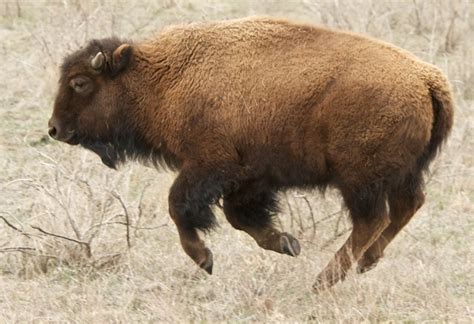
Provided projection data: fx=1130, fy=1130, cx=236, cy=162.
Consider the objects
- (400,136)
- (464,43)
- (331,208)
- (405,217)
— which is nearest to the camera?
(400,136)

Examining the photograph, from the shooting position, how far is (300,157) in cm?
678

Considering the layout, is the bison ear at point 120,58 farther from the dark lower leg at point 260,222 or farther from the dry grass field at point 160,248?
the dark lower leg at point 260,222

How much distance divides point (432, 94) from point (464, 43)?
5.49 meters

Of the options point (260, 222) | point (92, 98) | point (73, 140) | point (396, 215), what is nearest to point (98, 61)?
point (92, 98)

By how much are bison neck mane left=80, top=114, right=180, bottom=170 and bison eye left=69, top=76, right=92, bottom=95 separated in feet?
0.99

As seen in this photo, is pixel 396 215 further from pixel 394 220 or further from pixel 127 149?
pixel 127 149

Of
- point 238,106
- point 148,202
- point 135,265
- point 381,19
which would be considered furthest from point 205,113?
point 381,19

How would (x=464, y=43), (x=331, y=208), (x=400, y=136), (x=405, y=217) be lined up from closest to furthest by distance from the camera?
(x=400, y=136) < (x=405, y=217) < (x=331, y=208) < (x=464, y=43)

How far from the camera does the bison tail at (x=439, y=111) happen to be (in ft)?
21.7

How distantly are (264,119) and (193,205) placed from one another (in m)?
0.69

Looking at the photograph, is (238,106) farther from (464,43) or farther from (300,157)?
(464,43)

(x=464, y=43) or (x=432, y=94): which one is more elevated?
(x=432, y=94)

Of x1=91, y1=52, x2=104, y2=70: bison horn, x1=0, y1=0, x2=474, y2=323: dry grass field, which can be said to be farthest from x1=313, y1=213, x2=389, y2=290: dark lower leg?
x1=91, y1=52, x2=104, y2=70: bison horn

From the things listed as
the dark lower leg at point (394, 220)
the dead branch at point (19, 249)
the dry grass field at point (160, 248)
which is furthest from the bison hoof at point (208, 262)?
the dead branch at point (19, 249)
